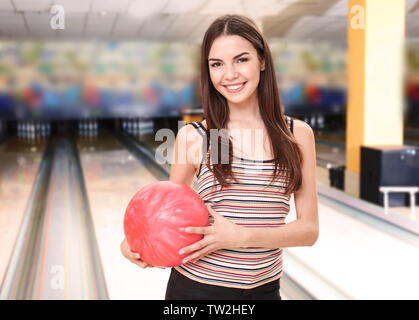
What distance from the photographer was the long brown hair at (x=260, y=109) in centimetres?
82

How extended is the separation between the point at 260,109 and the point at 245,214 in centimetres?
21

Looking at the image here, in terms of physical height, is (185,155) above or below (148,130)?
below

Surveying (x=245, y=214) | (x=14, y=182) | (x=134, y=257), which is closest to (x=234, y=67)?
Answer: (x=245, y=214)

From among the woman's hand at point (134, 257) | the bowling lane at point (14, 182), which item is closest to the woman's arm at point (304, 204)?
the woman's hand at point (134, 257)

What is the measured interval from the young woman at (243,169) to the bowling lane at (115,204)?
1.44 meters

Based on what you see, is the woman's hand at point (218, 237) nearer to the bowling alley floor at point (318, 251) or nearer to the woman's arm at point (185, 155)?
the woman's arm at point (185, 155)

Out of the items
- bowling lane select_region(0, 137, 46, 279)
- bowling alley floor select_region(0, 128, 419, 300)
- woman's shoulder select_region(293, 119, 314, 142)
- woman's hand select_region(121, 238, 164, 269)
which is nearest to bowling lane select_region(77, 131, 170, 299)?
bowling alley floor select_region(0, 128, 419, 300)

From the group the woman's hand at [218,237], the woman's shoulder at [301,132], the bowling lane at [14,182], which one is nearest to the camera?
the woman's hand at [218,237]

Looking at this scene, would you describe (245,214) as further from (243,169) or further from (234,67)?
(234,67)

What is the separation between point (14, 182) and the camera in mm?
4848

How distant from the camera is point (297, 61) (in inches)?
404

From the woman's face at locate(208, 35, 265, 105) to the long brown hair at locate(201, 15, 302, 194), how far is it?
0.05 feet
